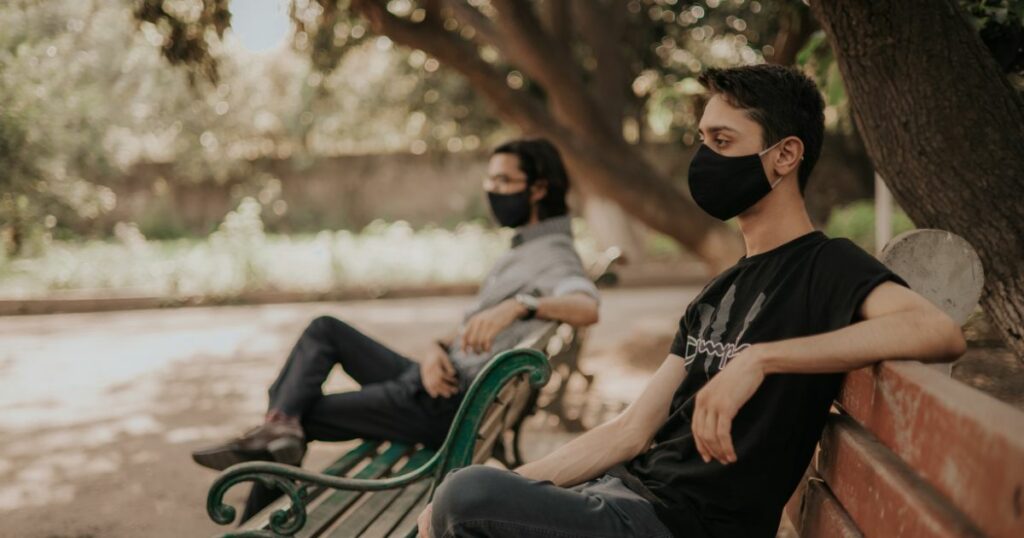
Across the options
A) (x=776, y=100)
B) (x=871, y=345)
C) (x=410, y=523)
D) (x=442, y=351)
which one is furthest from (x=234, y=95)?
(x=871, y=345)

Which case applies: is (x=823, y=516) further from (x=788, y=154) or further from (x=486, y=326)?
(x=486, y=326)

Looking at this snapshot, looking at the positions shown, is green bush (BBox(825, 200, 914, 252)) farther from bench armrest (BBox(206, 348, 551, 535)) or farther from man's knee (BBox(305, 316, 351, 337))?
bench armrest (BBox(206, 348, 551, 535))

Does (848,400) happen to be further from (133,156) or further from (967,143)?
(133,156)

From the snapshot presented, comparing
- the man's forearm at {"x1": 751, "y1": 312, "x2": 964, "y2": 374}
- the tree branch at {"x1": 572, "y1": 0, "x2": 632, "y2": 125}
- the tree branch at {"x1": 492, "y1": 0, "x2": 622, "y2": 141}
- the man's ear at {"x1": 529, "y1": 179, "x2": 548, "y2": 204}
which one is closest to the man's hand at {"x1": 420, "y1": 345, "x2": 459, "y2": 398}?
the man's ear at {"x1": 529, "y1": 179, "x2": 548, "y2": 204}

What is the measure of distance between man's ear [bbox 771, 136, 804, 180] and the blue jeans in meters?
0.83

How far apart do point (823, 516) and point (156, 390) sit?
20.8 ft

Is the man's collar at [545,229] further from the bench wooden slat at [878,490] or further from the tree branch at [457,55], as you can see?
the tree branch at [457,55]

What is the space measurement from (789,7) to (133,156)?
1790 centimetres

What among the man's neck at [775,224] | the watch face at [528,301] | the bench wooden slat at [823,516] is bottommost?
the bench wooden slat at [823,516]

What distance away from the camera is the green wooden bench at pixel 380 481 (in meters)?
2.68

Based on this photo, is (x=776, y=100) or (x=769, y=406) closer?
(x=769, y=406)

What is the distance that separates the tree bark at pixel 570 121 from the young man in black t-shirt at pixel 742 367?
17.1 ft

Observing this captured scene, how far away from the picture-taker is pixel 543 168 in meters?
4.23

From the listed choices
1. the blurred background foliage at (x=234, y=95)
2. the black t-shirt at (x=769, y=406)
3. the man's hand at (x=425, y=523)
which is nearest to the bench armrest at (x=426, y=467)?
the man's hand at (x=425, y=523)
